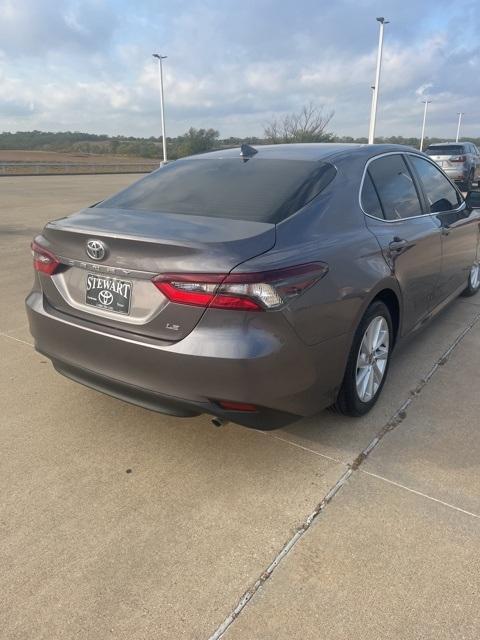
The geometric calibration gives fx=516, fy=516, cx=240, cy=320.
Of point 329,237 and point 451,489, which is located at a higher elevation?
point 329,237

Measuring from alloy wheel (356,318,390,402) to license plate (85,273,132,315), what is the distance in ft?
4.41

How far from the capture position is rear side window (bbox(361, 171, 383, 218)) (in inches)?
121

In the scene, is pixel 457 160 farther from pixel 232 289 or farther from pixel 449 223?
pixel 232 289

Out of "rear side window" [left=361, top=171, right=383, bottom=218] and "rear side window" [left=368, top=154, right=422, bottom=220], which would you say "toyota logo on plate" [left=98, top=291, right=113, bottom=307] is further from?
"rear side window" [left=368, top=154, right=422, bottom=220]

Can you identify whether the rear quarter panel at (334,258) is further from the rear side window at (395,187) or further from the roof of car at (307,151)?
the rear side window at (395,187)

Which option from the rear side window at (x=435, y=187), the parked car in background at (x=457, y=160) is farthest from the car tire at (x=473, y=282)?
the parked car in background at (x=457, y=160)

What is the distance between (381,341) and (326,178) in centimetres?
106

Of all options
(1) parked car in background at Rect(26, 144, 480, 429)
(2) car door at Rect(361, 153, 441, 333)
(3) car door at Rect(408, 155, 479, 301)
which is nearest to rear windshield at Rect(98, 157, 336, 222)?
(1) parked car in background at Rect(26, 144, 480, 429)

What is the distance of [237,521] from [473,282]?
449 cm

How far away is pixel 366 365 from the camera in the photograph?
3.07 m

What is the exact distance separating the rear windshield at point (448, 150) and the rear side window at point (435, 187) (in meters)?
15.1

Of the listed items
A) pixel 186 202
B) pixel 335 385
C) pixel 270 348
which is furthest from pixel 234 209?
pixel 335 385

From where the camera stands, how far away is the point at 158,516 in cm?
233

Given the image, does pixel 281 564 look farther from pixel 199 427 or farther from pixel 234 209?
pixel 234 209
